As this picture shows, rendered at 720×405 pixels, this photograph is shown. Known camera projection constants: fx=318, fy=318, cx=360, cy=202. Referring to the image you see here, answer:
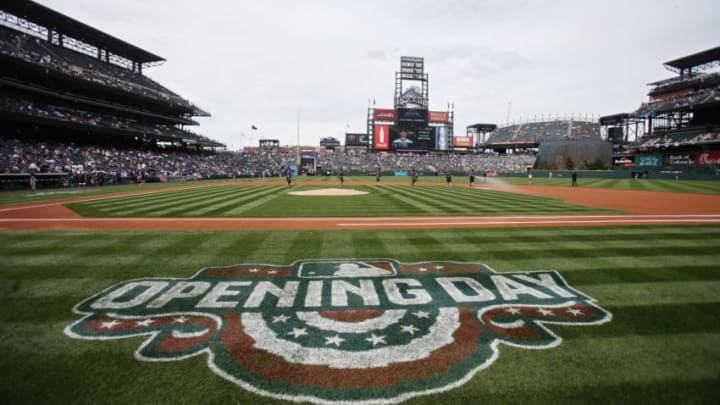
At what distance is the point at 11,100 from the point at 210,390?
46.7 metres

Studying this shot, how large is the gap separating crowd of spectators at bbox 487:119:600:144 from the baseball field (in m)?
90.7

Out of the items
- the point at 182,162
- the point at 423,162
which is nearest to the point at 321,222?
the point at 182,162

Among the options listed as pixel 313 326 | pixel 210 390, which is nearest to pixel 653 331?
pixel 313 326

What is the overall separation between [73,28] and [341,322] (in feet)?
193

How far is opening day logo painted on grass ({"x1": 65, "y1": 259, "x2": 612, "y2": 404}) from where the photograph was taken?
302cm

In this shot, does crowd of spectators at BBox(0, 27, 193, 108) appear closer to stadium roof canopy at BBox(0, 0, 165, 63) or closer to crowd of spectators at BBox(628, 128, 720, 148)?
stadium roof canopy at BBox(0, 0, 165, 63)

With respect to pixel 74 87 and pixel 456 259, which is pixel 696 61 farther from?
pixel 74 87

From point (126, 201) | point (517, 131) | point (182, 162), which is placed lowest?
point (126, 201)

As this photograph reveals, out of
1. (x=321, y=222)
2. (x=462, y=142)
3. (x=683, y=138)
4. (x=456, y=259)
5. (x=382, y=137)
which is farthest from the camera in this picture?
(x=462, y=142)

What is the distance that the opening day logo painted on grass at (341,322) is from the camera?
3.02m

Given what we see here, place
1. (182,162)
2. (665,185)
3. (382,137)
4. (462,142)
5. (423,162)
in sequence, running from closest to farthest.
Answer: (665,185) < (182,162) < (382,137) < (423,162) < (462,142)

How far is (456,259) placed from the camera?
657 centimetres

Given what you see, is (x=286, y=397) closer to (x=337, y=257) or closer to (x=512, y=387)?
(x=512, y=387)

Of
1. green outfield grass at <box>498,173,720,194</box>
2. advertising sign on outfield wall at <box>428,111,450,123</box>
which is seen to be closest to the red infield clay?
green outfield grass at <box>498,173,720,194</box>
